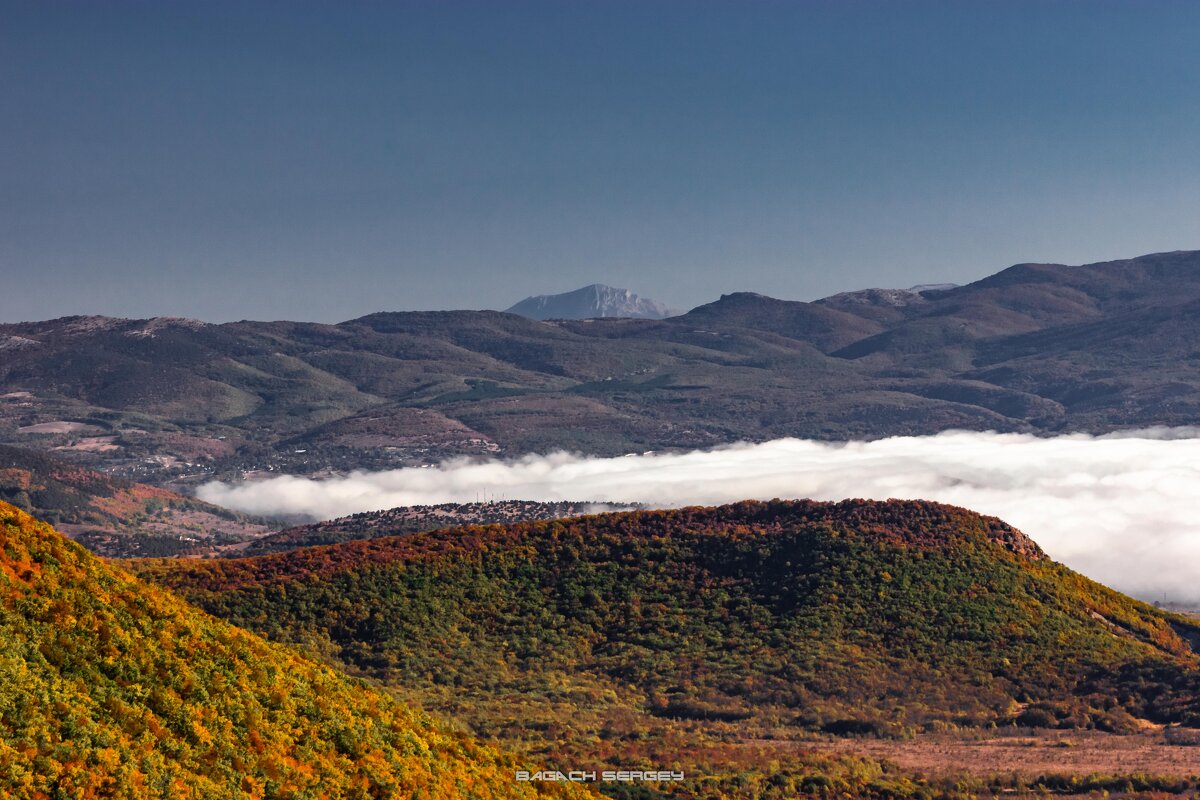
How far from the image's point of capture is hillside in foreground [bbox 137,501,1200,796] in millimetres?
65812

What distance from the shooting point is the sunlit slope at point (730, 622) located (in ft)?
221

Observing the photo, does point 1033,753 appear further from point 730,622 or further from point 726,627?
point 730,622

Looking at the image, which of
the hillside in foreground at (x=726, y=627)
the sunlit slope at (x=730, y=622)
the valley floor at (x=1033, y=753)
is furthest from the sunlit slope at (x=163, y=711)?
the valley floor at (x=1033, y=753)

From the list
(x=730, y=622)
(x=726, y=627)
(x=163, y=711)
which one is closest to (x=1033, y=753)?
(x=726, y=627)

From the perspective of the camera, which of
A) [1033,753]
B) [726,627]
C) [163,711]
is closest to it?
[163,711]

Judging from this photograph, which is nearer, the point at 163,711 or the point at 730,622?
the point at 163,711

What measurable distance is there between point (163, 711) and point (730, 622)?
53652 millimetres

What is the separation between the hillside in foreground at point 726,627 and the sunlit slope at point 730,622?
0.16 meters

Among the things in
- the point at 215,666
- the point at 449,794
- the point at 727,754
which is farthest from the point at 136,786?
the point at 727,754

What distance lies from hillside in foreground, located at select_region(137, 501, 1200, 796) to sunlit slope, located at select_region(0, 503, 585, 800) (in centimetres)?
2039

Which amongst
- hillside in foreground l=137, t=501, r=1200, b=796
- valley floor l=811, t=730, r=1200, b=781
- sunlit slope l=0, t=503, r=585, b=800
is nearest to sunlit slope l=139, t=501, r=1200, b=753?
hillside in foreground l=137, t=501, r=1200, b=796

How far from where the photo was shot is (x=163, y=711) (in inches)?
1176

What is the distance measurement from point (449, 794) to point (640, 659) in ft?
135

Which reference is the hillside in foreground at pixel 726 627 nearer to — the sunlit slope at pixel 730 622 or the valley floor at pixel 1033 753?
the sunlit slope at pixel 730 622
